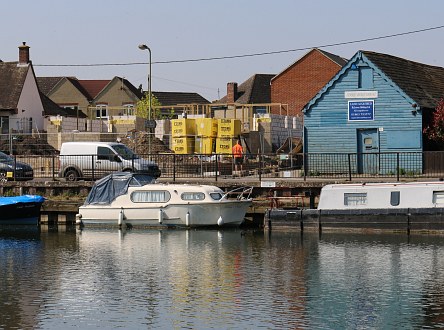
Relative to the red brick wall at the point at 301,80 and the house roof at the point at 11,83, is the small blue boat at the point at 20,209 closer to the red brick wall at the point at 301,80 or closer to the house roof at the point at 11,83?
the house roof at the point at 11,83

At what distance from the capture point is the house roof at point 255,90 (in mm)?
105494

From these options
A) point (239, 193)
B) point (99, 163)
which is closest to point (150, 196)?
point (239, 193)

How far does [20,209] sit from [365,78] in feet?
63.1

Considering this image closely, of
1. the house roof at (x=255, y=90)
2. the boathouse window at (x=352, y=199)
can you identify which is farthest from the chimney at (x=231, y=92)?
the boathouse window at (x=352, y=199)

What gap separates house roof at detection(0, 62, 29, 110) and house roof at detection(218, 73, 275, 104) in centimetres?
2714

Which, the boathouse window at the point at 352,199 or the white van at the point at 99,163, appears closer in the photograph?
the boathouse window at the point at 352,199

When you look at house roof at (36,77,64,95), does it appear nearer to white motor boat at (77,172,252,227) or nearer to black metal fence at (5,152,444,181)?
black metal fence at (5,152,444,181)

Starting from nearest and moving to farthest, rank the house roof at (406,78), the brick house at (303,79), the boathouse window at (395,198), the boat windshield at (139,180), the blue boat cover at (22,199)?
the boathouse window at (395,198) < the boat windshield at (139,180) < the blue boat cover at (22,199) < the house roof at (406,78) < the brick house at (303,79)

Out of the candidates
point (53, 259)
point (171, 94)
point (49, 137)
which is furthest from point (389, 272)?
point (171, 94)

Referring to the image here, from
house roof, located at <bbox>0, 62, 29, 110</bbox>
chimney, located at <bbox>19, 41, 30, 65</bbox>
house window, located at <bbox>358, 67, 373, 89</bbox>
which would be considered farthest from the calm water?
chimney, located at <bbox>19, 41, 30, 65</bbox>

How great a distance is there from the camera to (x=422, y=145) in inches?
1978

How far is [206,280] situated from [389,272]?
5.85 m

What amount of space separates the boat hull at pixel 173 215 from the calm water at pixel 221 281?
2.06ft

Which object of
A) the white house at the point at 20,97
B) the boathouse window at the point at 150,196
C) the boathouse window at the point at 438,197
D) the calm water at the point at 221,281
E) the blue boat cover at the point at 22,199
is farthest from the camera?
the white house at the point at 20,97
